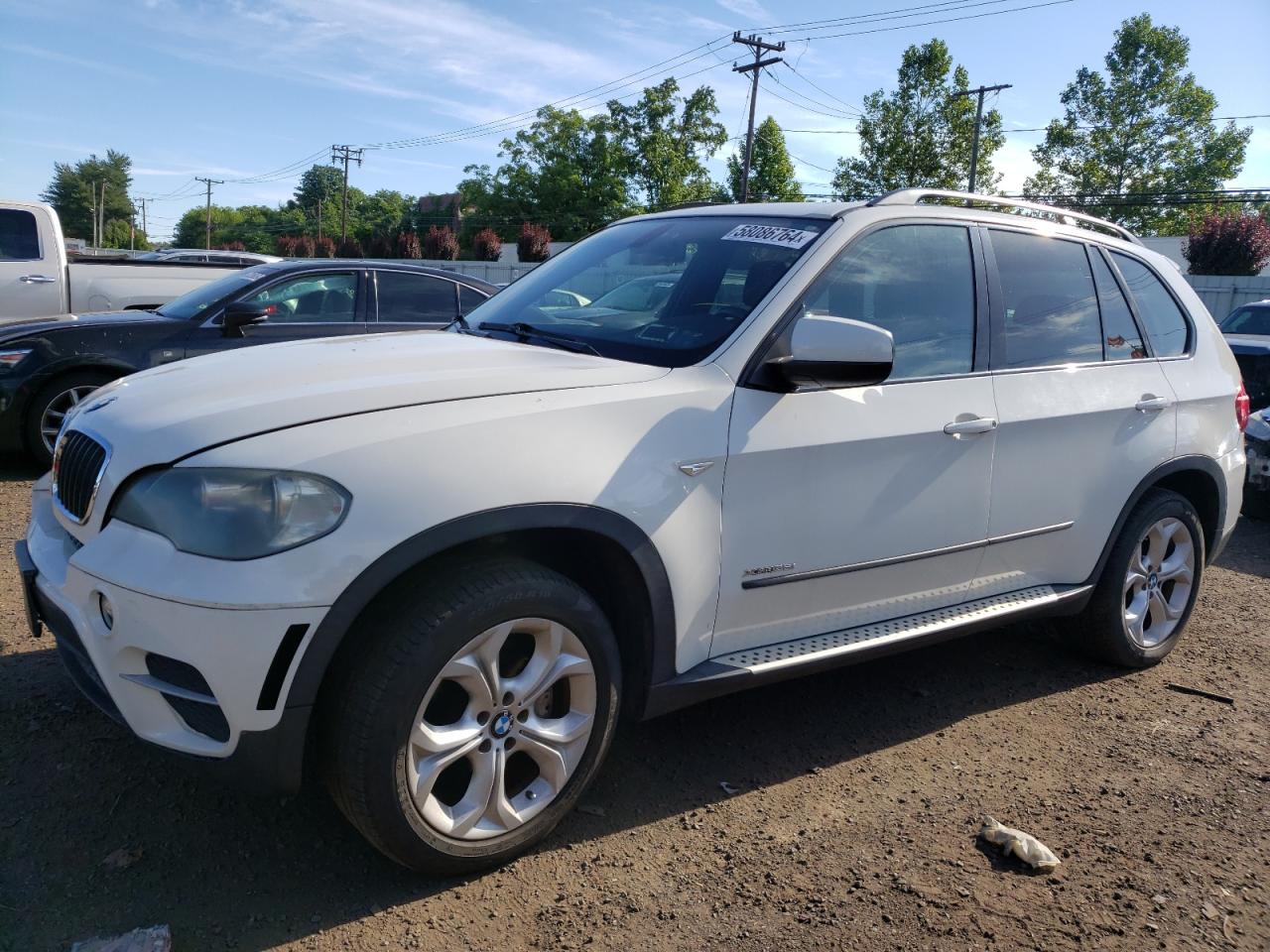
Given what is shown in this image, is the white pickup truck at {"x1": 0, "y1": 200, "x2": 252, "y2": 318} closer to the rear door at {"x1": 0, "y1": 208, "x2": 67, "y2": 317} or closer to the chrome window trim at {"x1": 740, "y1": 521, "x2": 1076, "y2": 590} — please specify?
the rear door at {"x1": 0, "y1": 208, "x2": 67, "y2": 317}

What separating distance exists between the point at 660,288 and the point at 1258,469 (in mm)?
6188

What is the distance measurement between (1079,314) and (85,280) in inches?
337

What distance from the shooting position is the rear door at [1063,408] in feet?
11.7

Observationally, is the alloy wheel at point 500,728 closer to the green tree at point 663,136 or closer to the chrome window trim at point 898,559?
the chrome window trim at point 898,559

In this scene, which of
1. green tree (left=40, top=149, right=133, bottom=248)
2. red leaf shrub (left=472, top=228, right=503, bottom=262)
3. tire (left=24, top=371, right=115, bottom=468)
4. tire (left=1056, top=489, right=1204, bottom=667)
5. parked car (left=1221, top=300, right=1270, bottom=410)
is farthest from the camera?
green tree (left=40, top=149, right=133, bottom=248)

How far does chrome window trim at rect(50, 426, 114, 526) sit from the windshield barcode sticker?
6.76ft

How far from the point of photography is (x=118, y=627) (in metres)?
2.24

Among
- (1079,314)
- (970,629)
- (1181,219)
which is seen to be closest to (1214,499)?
(1079,314)

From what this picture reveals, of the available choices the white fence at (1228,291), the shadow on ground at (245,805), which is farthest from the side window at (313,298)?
the white fence at (1228,291)

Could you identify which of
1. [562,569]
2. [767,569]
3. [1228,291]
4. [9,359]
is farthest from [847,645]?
[1228,291]

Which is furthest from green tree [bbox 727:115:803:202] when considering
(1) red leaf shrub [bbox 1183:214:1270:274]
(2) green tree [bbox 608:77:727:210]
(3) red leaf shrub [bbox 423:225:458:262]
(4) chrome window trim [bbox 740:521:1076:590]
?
(4) chrome window trim [bbox 740:521:1076:590]

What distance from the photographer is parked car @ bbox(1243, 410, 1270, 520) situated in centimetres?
745

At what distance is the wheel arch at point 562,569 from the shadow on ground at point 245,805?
490 mm

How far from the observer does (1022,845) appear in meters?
2.87
